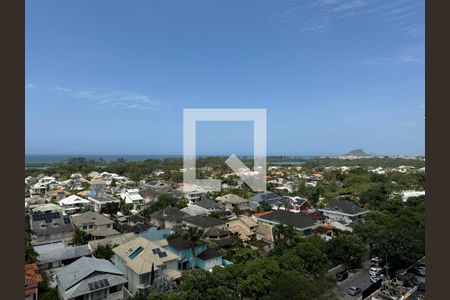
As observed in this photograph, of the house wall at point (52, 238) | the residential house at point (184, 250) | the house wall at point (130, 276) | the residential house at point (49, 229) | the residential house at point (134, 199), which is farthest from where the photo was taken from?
the residential house at point (134, 199)

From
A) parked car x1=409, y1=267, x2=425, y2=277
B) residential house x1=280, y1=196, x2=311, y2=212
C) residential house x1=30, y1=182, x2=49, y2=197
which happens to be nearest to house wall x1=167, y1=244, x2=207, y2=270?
parked car x1=409, y1=267, x2=425, y2=277

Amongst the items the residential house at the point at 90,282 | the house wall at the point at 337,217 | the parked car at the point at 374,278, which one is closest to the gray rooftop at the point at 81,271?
the residential house at the point at 90,282

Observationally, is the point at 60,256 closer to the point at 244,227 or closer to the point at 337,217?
the point at 244,227

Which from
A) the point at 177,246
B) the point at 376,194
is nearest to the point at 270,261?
the point at 177,246

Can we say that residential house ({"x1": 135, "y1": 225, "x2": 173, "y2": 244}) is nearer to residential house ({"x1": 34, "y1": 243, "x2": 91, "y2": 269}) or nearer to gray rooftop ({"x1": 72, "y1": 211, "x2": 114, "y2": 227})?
residential house ({"x1": 34, "y1": 243, "x2": 91, "y2": 269})

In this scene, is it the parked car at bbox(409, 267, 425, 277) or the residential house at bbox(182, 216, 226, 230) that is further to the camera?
the residential house at bbox(182, 216, 226, 230)

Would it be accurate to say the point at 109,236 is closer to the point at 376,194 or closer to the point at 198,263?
the point at 198,263

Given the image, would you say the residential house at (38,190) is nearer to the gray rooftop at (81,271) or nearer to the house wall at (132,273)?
the house wall at (132,273)
